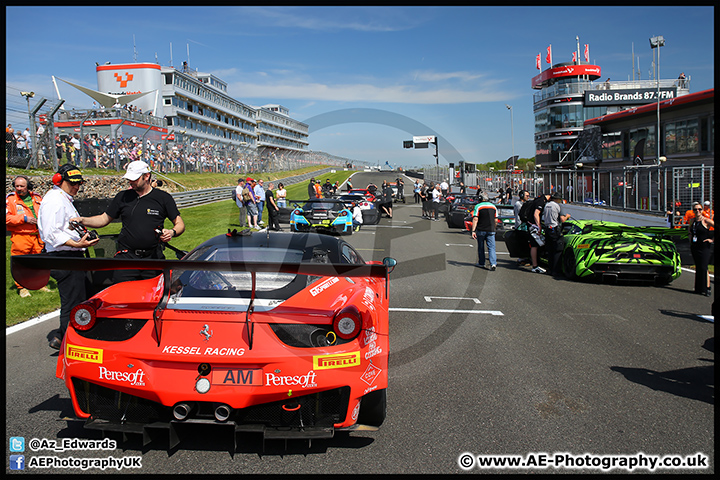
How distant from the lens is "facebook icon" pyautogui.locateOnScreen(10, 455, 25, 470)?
9.98 feet

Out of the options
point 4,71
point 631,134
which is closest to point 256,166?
point 631,134

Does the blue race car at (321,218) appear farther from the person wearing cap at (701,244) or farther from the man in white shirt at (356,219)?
the person wearing cap at (701,244)

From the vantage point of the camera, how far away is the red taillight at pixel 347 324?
3.20 m

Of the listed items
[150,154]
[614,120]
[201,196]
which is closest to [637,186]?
[201,196]

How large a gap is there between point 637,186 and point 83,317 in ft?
60.8

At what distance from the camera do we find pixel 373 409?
334 cm

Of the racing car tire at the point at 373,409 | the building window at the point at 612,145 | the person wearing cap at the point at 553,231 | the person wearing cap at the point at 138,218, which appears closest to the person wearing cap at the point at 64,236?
the person wearing cap at the point at 138,218

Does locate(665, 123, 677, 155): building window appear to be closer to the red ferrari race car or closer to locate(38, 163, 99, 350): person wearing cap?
locate(38, 163, 99, 350): person wearing cap

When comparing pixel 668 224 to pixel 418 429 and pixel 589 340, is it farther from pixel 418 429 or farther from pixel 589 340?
pixel 418 429

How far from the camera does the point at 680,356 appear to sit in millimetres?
5336

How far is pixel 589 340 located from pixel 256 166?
118 feet

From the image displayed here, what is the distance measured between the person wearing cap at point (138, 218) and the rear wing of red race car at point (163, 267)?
181 cm

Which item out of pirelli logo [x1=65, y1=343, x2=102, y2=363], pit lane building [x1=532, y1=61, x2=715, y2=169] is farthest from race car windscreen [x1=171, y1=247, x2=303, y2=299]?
pit lane building [x1=532, y1=61, x2=715, y2=169]

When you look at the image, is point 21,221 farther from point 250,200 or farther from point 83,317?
point 250,200
